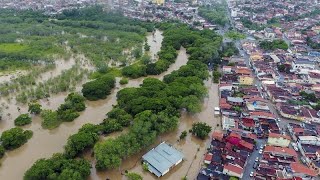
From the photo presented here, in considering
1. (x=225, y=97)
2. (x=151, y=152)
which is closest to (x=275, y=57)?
(x=225, y=97)

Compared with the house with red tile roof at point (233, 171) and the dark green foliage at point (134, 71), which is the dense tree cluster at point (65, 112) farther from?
the house with red tile roof at point (233, 171)

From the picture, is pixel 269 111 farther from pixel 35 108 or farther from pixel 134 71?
pixel 35 108

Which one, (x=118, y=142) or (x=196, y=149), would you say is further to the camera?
(x=196, y=149)

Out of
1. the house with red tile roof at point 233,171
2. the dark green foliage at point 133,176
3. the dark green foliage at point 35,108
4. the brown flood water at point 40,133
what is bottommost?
the brown flood water at point 40,133

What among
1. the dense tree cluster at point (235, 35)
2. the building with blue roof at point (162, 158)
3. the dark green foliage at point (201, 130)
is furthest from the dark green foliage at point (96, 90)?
the dense tree cluster at point (235, 35)

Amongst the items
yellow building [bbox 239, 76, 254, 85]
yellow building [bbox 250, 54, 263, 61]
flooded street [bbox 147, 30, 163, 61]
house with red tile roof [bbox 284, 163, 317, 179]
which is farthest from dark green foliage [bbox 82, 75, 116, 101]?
yellow building [bbox 250, 54, 263, 61]

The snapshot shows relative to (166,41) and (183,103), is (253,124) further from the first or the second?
(166,41)
